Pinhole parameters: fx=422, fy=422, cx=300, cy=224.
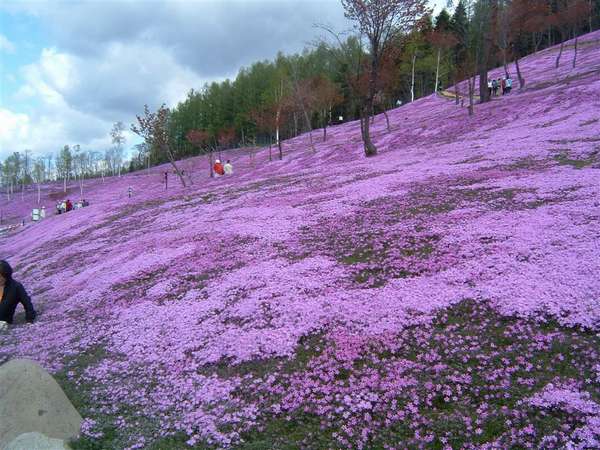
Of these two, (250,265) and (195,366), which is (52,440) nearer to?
(195,366)

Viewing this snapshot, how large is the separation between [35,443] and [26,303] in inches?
262

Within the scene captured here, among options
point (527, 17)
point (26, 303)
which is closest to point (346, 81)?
point (527, 17)

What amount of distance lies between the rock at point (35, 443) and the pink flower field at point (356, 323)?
13.4 inches

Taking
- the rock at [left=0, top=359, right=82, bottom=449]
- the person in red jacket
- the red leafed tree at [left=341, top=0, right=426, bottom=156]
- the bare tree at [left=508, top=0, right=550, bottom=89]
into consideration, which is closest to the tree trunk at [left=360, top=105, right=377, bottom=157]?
the red leafed tree at [left=341, top=0, right=426, bottom=156]

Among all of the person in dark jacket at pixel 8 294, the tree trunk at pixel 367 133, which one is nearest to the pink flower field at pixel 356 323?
the person in dark jacket at pixel 8 294

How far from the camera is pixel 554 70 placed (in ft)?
156

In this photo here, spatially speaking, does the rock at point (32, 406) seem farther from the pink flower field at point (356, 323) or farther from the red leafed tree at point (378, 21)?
the red leafed tree at point (378, 21)

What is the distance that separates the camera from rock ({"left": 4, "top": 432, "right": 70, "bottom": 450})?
5.12 metres

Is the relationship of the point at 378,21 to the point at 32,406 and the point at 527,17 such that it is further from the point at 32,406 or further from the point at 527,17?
the point at 527,17

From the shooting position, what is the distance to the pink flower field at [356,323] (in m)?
5.25

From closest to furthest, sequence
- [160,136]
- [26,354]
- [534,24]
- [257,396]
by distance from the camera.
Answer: [257,396], [26,354], [160,136], [534,24]

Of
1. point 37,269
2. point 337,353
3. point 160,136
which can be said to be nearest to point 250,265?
point 337,353

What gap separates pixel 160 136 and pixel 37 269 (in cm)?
2697

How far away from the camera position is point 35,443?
5242mm
